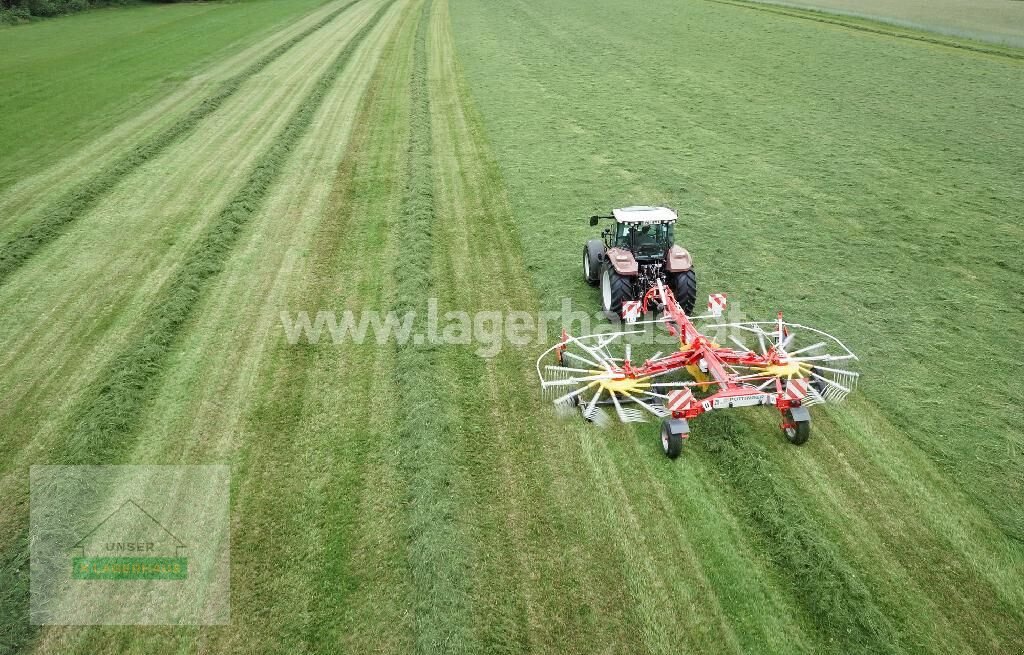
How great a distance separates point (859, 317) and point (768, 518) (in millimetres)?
6121

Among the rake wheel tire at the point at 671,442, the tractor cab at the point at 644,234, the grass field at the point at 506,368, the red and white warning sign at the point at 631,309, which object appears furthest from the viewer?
the tractor cab at the point at 644,234

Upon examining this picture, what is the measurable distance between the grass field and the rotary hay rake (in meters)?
0.42

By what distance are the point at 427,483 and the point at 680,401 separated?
3.65 m

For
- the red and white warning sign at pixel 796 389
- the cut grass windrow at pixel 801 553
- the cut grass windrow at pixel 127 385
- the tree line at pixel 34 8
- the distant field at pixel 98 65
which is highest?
the tree line at pixel 34 8

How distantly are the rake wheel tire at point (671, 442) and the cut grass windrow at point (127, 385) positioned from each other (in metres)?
7.66

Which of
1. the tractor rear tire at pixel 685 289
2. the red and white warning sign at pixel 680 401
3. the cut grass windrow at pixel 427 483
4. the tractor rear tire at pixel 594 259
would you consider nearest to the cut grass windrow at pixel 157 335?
the cut grass windrow at pixel 427 483

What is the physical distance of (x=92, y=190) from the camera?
18.3 metres

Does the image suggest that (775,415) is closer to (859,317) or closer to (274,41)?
(859,317)

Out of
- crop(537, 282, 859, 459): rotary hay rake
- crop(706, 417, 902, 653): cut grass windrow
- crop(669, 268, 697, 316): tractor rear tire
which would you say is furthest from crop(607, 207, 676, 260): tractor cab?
crop(706, 417, 902, 653): cut grass windrow

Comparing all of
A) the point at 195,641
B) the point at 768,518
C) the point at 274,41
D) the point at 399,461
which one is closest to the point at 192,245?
the point at 399,461

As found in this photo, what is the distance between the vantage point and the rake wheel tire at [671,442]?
8.55 m

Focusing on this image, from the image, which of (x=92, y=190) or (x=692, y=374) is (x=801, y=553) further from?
(x=92, y=190)

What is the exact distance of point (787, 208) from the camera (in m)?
17.3

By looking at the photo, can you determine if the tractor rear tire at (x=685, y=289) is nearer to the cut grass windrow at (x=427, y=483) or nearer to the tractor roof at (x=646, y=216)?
the tractor roof at (x=646, y=216)
